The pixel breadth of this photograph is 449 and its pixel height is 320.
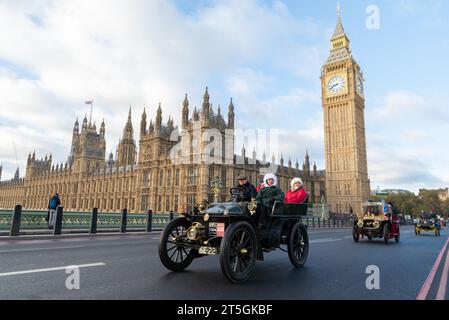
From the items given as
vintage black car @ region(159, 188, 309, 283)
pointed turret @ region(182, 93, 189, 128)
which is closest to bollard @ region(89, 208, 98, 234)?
vintage black car @ region(159, 188, 309, 283)

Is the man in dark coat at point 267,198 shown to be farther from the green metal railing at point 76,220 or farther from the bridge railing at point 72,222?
the green metal railing at point 76,220

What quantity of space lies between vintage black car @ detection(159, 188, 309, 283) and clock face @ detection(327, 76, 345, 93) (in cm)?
8151

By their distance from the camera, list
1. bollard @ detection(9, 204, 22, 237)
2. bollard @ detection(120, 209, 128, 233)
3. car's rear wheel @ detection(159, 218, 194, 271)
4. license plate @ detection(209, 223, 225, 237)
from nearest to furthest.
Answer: license plate @ detection(209, 223, 225, 237) < car's rear wheel @ detection(159, 218, 194, 271) < bollard @ detection(9, 204, 22, 237) < bollard @ detection(120, 209, 128, 233)

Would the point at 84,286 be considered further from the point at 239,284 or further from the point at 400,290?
the point at 400,290

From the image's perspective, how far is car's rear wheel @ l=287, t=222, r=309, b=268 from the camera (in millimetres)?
6062

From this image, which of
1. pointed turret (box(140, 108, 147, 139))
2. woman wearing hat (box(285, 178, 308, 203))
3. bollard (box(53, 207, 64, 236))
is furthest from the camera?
pointed turret (box(140, 108, 147, 139))

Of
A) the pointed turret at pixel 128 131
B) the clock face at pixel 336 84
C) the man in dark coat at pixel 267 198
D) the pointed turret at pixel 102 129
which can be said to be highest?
the clock face at pixel 336 84

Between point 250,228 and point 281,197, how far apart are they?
147 centimetres

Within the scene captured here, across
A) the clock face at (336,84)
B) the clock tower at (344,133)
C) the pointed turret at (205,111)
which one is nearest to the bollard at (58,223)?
the pointed turret at (205,111)

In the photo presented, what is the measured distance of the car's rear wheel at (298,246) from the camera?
6.06 metres

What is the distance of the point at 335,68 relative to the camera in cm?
8075

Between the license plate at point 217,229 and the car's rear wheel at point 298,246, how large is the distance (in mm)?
2023

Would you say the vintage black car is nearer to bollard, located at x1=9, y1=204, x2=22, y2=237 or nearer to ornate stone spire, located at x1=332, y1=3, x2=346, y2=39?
bollard, located at x1=9, y1=204, x2=22, y2=237
